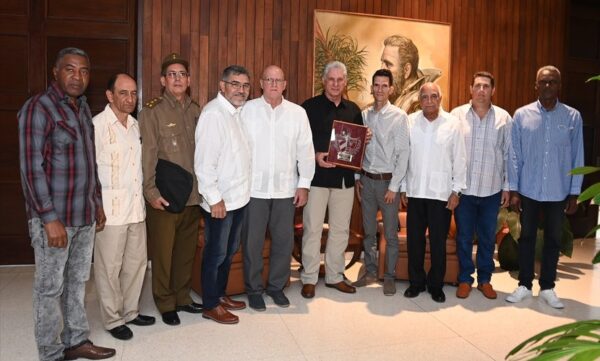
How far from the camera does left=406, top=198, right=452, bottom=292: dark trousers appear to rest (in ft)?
12.8

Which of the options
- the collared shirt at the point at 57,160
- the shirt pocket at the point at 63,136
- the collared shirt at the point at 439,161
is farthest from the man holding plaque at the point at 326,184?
the shirt pocket at the point at 63,136

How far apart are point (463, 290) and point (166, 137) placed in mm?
2680

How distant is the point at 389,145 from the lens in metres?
4.04

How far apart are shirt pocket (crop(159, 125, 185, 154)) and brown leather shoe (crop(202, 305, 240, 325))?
114 cm

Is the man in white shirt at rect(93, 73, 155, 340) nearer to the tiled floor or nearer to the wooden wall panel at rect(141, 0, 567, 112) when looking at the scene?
the tiled floor

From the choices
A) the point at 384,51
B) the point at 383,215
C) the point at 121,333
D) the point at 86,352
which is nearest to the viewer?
the point at 86,352

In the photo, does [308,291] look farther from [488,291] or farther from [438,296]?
[488,291]

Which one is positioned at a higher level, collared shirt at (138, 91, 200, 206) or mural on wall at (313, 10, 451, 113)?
mural on wall at (313, 10, 451, 113)

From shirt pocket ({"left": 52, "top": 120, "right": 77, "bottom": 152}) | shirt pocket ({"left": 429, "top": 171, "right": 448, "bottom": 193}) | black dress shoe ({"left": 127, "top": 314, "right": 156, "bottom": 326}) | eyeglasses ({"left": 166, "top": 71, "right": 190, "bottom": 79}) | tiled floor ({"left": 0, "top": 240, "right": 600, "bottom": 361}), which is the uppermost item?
eyeglasses ({"left": 166, "top": 71, "right": 190, "bottom": 79})

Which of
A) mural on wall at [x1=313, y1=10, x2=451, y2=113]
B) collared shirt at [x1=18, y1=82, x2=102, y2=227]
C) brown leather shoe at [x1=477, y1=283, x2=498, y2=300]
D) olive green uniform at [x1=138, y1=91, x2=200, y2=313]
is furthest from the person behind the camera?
mural on wall at [x1=313, y1=10, x2=451, y2=113]

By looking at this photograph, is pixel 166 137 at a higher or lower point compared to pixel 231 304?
higher

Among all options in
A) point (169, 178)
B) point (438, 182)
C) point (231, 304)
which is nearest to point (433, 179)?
point (438, 182)

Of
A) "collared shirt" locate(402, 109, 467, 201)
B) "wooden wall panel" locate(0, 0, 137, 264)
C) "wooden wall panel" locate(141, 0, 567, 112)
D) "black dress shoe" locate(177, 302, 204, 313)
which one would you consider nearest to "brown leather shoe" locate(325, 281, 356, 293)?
"collared shirt" locate(402, 109, 467, 201)

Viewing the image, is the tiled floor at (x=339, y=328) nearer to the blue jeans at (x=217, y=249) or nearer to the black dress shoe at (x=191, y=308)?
the black dress shoe at (x=191, y=308)
